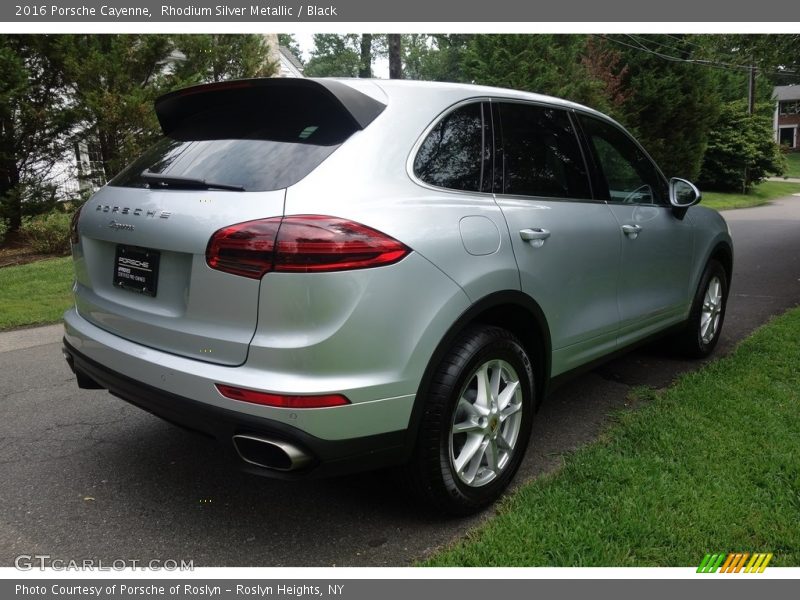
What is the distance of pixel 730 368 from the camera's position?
4691 millimetres

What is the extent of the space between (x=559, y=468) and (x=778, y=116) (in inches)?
3329

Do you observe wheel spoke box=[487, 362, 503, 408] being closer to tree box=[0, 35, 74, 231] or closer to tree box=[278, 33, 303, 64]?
tree box=[0, 35, 74, 231]

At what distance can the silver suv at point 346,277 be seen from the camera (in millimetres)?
2285

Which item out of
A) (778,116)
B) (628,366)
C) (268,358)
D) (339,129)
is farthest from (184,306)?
(778,116)

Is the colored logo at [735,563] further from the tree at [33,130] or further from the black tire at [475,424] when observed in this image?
the tree at [33,130]

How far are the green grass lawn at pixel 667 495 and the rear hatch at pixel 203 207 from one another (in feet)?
4.28

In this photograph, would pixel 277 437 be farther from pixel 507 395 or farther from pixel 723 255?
pixel 723 255

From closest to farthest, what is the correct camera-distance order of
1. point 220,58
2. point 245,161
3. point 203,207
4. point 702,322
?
point 203,207 → point 245,161 → point 702,322 → point 220,58

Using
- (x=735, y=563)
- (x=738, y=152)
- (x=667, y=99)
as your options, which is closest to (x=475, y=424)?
(x=735, y=563)

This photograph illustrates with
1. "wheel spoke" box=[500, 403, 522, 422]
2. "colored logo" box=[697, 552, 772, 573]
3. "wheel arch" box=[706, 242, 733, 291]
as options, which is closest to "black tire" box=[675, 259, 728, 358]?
"wheel arch" box=[706, 242, 733, 291]

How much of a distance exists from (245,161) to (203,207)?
0.89 feet

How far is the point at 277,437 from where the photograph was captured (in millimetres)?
2273

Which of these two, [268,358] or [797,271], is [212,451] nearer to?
[268,358]

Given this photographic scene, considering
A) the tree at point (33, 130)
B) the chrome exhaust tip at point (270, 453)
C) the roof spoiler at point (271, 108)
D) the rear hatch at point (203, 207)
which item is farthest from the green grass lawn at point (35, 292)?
the chrome exhaust tip at point (270, 453)
